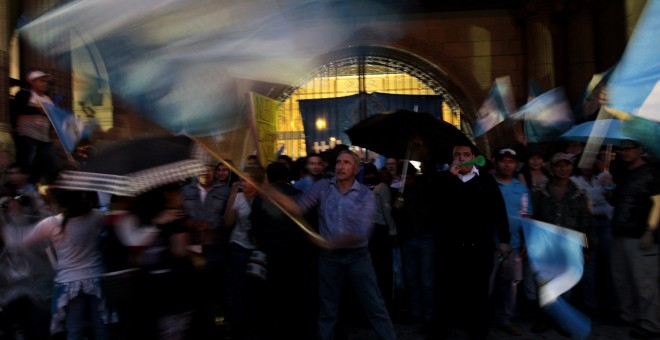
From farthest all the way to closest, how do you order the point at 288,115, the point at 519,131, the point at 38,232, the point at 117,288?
the point at 288,115 → the point at 519,131 → the point at 38,232 → the point at 117,288

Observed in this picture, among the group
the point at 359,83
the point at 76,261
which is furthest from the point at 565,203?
the point at 359,83

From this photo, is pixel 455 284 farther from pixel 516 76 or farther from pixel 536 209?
pixel 516 76

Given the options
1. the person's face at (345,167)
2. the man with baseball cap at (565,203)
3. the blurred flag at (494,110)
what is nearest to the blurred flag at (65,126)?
the person's face at (345,167)

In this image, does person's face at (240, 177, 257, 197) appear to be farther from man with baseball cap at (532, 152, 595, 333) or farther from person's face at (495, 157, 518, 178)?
man with baseball cap at (532, 152, 595, 333)

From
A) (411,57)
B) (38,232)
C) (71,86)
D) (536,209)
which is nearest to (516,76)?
(411,57)

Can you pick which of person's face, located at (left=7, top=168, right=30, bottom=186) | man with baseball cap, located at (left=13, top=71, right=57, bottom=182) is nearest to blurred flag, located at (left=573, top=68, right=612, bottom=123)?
person's face, located at (left=7, top=168, right=30, bottom=186)

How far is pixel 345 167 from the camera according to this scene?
4.83 metres

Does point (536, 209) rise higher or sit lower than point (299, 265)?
higher

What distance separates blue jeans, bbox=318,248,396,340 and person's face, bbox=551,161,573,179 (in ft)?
8.66

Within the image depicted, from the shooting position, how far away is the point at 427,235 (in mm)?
6137

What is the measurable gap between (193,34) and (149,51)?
2.99ft

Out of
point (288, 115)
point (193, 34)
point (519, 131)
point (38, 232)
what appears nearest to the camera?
point (38, 232)

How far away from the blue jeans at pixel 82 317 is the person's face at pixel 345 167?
2285 millimetres

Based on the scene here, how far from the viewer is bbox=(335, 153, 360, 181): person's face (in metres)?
4.82
